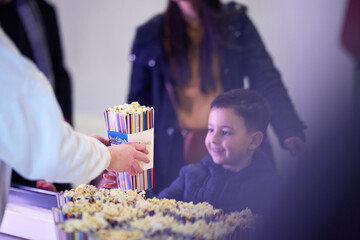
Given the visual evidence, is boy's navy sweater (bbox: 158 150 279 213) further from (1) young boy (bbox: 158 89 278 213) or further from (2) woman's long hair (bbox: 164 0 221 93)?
(2) woman's long hair (bbox: 164 0 221 93)

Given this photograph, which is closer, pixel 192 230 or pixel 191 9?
pixel 192 230

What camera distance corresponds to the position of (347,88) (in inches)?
47.9

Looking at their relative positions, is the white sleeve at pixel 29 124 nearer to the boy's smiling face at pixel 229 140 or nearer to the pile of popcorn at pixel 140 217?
the pile of popcorn at pixel 140 217

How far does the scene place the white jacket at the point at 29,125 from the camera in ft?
3.39

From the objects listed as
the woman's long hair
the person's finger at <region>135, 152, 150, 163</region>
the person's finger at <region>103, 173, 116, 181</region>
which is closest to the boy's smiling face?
Answer: the woman's long hair

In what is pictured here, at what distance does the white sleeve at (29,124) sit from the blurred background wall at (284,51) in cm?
59

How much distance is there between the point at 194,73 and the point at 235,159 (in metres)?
0.34

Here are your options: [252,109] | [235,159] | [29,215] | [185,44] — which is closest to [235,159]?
[235,159]

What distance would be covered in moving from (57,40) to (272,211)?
1155 mm

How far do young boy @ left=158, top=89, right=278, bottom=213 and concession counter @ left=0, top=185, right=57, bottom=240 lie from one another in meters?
0.59

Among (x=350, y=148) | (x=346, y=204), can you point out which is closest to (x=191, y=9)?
(x=350, y=148)

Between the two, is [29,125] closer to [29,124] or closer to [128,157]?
[29,124]

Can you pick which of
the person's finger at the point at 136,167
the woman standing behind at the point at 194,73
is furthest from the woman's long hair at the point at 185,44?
the person's finger at the point at 136,167

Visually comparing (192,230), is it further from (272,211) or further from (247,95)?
(247,95)
